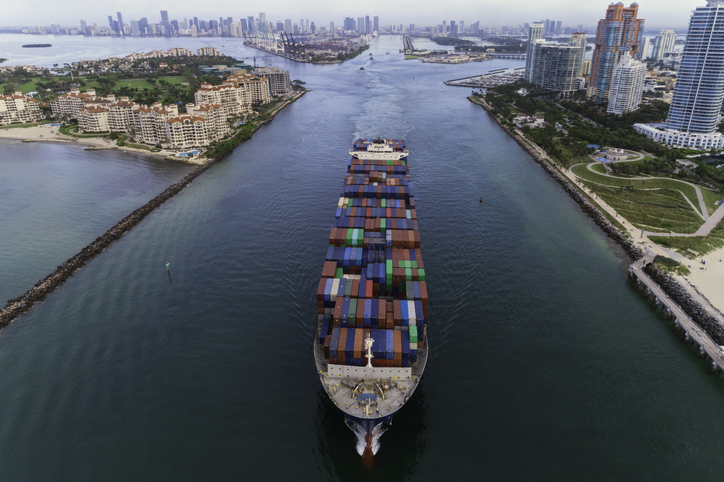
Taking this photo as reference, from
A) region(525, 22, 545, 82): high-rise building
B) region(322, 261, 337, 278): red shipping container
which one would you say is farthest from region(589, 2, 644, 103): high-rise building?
region(322, 261, 337, 278): red shipping container

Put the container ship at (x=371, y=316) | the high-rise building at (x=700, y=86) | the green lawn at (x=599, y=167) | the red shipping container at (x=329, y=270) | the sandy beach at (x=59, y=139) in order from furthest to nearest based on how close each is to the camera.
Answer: the high-rise building at (x=700, y=86) → the sandy beach at (x=59, y=139) → the green lawn at (x=599, y=167) → the red shipping container at (x=329, y=270) → the container ship at (x=371, y=316)

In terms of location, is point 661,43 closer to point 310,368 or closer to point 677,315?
point 677,315

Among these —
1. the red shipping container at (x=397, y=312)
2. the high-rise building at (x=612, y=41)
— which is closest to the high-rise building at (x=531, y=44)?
the high-rise building at (x=612, y=41)

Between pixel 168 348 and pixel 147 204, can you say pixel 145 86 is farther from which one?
pixel 168 348

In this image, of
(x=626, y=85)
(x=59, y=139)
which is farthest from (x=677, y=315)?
(x=59, y=139)

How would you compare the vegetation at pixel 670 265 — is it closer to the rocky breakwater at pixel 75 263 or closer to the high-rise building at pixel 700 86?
the high-rise building at pixel 700 86

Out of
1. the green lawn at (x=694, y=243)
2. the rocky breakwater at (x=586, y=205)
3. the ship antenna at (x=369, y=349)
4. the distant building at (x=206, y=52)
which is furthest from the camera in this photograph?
the distant building at (x=206, y=52)
